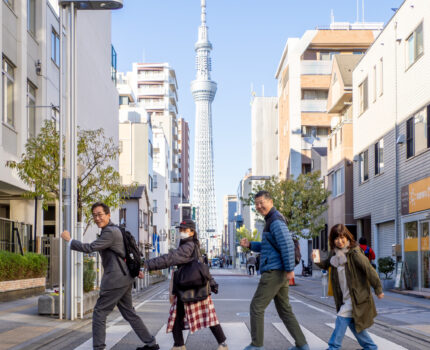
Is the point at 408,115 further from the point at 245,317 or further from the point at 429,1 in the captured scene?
the point at 245,317

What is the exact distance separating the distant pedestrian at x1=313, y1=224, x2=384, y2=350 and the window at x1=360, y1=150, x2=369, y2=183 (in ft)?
81.6

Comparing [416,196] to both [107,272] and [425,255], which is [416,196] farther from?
[107,272]

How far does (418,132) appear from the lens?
23688 millimetres

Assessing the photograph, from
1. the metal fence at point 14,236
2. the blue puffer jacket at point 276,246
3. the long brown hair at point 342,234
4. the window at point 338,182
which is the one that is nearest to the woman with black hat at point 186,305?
the blue puffer jacket at point 276,246

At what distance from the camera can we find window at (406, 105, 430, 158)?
893 inches

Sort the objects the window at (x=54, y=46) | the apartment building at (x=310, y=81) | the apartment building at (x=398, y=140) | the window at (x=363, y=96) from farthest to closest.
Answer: the apartment building at (x=310, y=81), the window at (x=363, y=96), the window at (x=54, y=46), the apartment building at (x=398, y=140)

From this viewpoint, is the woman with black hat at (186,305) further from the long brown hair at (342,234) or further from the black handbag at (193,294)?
the long brown hair at (342,234)

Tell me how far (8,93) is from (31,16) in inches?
165

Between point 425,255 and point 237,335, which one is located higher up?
point 425,255

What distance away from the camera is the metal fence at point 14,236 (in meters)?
20.2

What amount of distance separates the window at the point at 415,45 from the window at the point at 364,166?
7.99m

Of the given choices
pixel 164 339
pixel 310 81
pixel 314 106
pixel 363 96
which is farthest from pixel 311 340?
pixel 314 106

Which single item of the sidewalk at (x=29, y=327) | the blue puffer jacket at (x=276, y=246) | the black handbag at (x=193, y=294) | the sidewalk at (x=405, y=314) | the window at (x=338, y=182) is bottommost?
the sidewalk at (x=405, y=314)

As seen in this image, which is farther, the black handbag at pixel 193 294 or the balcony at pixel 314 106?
the balcony at pixel 314 106
